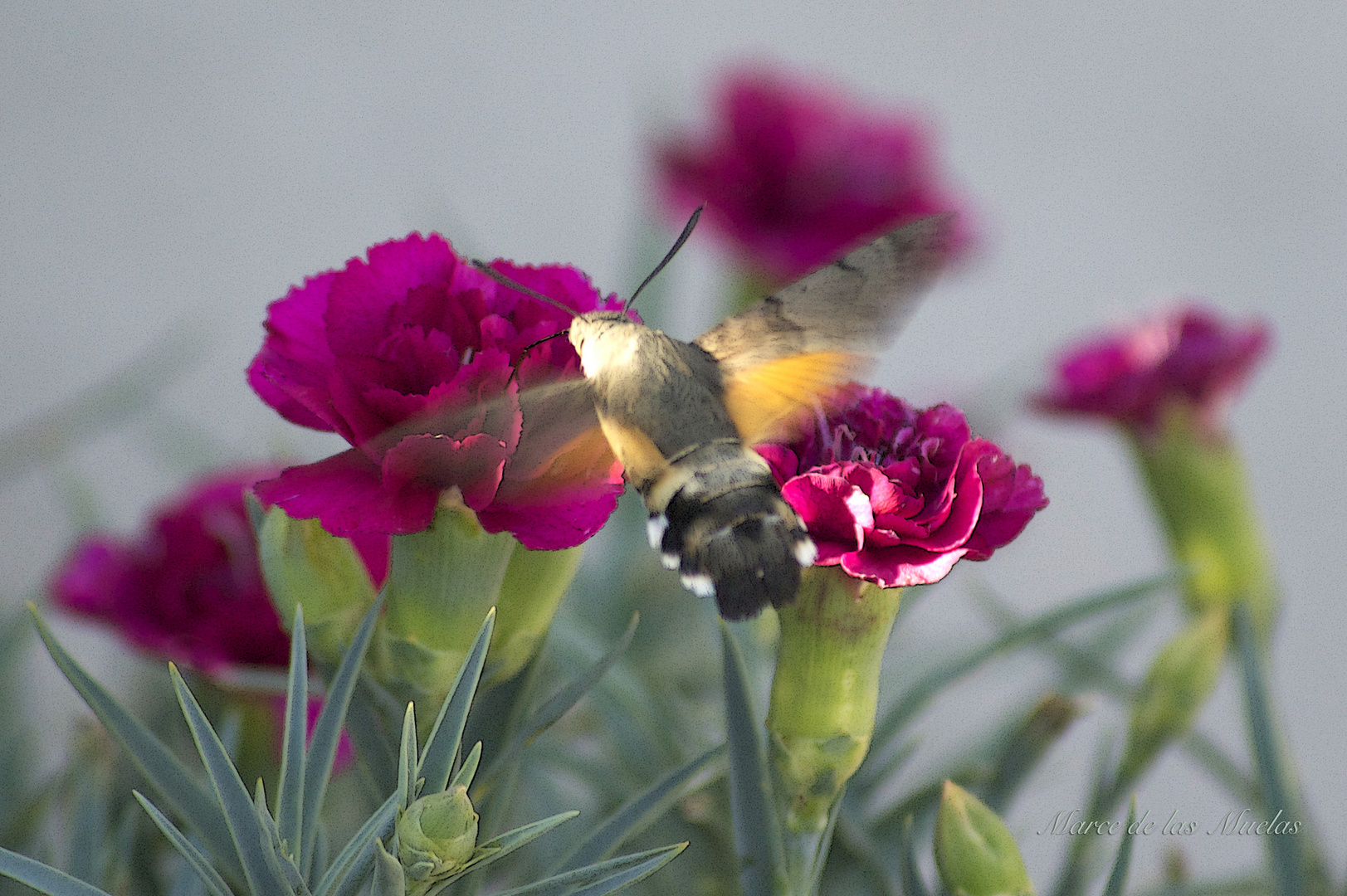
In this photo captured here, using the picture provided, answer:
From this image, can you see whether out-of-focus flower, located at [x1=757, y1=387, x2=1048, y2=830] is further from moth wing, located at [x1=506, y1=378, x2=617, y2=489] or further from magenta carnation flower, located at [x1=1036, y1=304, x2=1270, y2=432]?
magenta carnation flower, located at [x1=1036, y1=304, x2=1270, y2=432]

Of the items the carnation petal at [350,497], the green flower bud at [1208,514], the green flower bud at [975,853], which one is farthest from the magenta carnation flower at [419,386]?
the green flower bud at [1208,514]

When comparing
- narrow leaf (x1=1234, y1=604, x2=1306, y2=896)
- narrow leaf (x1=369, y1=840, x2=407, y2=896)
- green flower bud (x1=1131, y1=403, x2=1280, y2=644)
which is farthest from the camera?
green flower bud (x1=1131, y1=403, x2=1280, y2=644)

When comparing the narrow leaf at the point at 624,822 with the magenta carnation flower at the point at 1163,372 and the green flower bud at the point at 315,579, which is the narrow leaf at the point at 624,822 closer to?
the green flower bud at the point at 315,579

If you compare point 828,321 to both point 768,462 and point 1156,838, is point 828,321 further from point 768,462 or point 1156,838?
point 1156,838

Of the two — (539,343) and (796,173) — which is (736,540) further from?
(796,173)

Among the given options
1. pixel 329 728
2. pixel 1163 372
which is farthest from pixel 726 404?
pixel 1163 372

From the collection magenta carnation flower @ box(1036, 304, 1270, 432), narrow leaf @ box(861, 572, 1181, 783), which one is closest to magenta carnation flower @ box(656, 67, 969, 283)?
magenta carnation flower @ box(1036, 304, 1270, 432)
